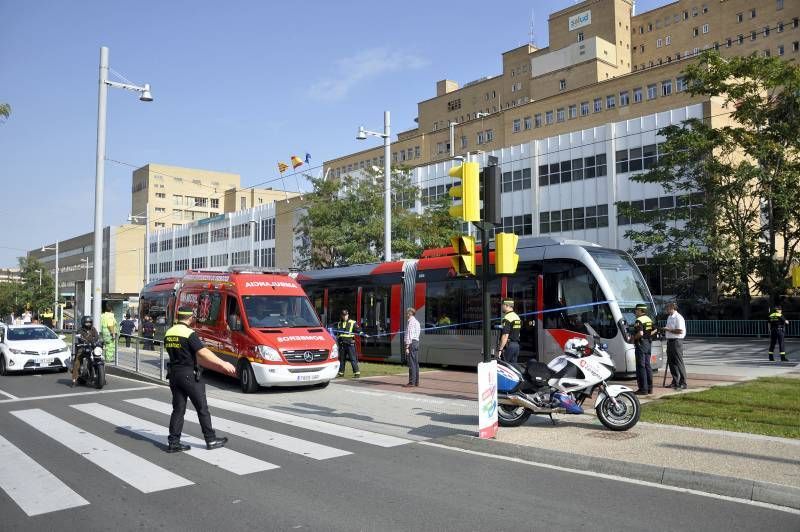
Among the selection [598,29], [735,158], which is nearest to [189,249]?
[598,29]

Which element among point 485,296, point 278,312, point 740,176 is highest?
point 740,176

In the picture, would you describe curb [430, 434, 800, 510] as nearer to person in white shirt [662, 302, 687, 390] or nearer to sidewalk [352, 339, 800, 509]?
sidewalk [352, 339, 800, 509]

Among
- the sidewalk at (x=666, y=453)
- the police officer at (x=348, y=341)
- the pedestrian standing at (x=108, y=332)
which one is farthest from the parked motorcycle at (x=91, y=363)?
the sidewalk at (x=666, y=453)

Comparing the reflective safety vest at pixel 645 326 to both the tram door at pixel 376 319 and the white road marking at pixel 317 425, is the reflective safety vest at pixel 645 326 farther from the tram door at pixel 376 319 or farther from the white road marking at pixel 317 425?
the tram door at pixel 376 319

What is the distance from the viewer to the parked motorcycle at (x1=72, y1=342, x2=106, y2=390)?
14.7 m

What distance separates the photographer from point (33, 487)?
6.54 metres

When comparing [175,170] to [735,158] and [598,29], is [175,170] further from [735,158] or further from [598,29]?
[735,158]

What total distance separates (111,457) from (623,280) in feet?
38.6

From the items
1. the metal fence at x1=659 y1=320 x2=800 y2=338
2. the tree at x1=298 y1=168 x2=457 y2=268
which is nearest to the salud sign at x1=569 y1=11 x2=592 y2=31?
the tree at x1=298 y1=168 x2=457 y2=268

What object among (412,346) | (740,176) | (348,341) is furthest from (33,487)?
(740,176)

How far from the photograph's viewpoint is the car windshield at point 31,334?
18391 mm

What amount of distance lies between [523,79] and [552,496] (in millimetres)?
84617

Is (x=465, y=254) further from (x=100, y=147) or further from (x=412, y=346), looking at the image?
(x=100, y=147)

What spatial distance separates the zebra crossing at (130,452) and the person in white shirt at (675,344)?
6.84 metres
